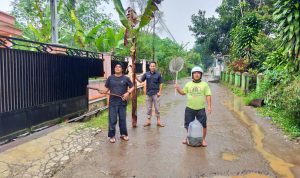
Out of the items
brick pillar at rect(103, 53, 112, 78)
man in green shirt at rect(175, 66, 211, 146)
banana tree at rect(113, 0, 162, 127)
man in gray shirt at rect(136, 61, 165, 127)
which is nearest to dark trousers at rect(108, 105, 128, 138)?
man in green shirt at rect(175, 66, 211, 146)

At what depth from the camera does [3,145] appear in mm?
5844

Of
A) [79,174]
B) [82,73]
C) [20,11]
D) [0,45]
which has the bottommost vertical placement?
[79,174]

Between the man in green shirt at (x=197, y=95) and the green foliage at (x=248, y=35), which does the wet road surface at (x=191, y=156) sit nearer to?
the man in green shirt at (x=197, y=95)

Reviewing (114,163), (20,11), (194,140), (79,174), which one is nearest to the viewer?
(79,174)

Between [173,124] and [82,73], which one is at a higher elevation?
[82,73]

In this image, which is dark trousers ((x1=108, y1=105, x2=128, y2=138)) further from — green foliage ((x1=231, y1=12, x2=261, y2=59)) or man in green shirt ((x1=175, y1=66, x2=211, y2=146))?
green foliage ((x1=231, y1=12, x2=261, y2=59))

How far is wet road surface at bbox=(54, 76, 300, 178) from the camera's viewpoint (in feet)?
16.1

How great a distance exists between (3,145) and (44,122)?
1.51 meters

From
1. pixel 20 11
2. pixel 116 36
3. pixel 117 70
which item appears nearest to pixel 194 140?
pixel 117 70

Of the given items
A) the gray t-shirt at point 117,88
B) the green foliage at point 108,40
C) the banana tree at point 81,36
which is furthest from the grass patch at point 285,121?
the banana tree at point 81,36

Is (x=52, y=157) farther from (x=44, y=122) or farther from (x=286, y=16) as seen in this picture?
(x=286, y=16)

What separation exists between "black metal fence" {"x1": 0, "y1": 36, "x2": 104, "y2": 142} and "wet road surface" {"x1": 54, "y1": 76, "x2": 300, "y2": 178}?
1.61m

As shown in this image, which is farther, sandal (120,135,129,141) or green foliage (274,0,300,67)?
green foliage (274,0,300,67)

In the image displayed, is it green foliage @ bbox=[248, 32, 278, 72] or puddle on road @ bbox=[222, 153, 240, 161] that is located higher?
green foliage @ bbox=[248, 32, 278, 72]
